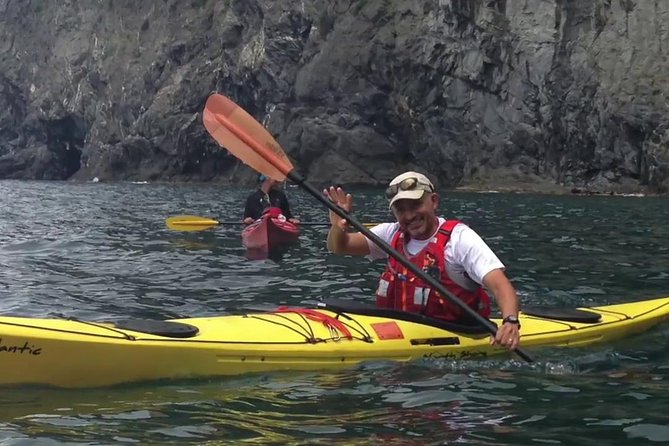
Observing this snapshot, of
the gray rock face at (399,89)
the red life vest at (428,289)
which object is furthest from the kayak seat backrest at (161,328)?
the gray rock face at (399,89)

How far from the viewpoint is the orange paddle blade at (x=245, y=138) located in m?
8.00

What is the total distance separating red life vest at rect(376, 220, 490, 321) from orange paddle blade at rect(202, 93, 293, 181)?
5.03ft

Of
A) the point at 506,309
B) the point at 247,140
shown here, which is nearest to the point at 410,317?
the point at 506,309

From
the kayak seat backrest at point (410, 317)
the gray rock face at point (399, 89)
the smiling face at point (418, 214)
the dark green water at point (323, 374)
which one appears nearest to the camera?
the dark green water at point (323, 374)

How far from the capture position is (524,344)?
730 cm

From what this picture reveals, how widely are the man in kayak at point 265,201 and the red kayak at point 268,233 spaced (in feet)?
1.20

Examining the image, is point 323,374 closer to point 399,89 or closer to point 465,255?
point 465,255

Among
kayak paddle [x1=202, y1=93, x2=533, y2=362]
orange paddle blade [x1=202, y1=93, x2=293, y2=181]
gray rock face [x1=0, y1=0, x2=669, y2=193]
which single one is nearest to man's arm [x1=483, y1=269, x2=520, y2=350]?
kayak paddle [x1=202, y1=93, x2=533, y2=362]

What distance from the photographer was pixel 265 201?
1577 cm

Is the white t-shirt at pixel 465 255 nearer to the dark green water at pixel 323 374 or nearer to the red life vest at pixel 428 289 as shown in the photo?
the red life vest at pixel 428 289

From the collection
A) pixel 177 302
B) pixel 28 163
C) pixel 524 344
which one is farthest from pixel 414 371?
pixel 28 163

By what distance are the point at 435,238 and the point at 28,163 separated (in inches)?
3091

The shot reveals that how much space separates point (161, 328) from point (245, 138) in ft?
8.16

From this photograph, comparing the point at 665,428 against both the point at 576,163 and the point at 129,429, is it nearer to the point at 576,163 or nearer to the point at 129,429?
the point at 129,429
